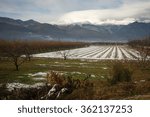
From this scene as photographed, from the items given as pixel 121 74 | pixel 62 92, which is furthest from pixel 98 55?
pixel 62 92

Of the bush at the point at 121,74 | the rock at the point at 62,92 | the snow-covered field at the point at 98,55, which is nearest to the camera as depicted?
the rock at the point at 62,92

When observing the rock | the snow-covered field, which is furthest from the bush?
the snow-covered field

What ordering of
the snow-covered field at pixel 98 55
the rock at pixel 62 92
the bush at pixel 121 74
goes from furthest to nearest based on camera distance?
the snow-covered field at pixel 98 55 → the bush at pixel 121 74 → the rock at pixel 62 92

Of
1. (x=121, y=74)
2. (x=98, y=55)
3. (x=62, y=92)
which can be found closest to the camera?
(x=62, y=92)

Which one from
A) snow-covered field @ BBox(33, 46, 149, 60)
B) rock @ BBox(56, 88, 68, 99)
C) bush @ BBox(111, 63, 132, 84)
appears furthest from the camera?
snow-covered field @ BBox(33, 46, 149, 60)

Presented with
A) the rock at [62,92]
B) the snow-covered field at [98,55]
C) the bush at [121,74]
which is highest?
the bush at [121,74]

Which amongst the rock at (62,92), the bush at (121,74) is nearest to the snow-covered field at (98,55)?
the bush at (121,74)

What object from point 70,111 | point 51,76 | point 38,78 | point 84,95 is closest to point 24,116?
point 70,111

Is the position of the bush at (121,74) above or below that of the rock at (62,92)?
above

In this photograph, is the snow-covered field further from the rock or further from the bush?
the rock

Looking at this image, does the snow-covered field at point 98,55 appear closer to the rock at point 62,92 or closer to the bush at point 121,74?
the bush at point 121,74

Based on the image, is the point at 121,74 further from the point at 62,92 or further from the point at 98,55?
the point at 98,55

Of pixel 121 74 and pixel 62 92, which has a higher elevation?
pixel 121 74
